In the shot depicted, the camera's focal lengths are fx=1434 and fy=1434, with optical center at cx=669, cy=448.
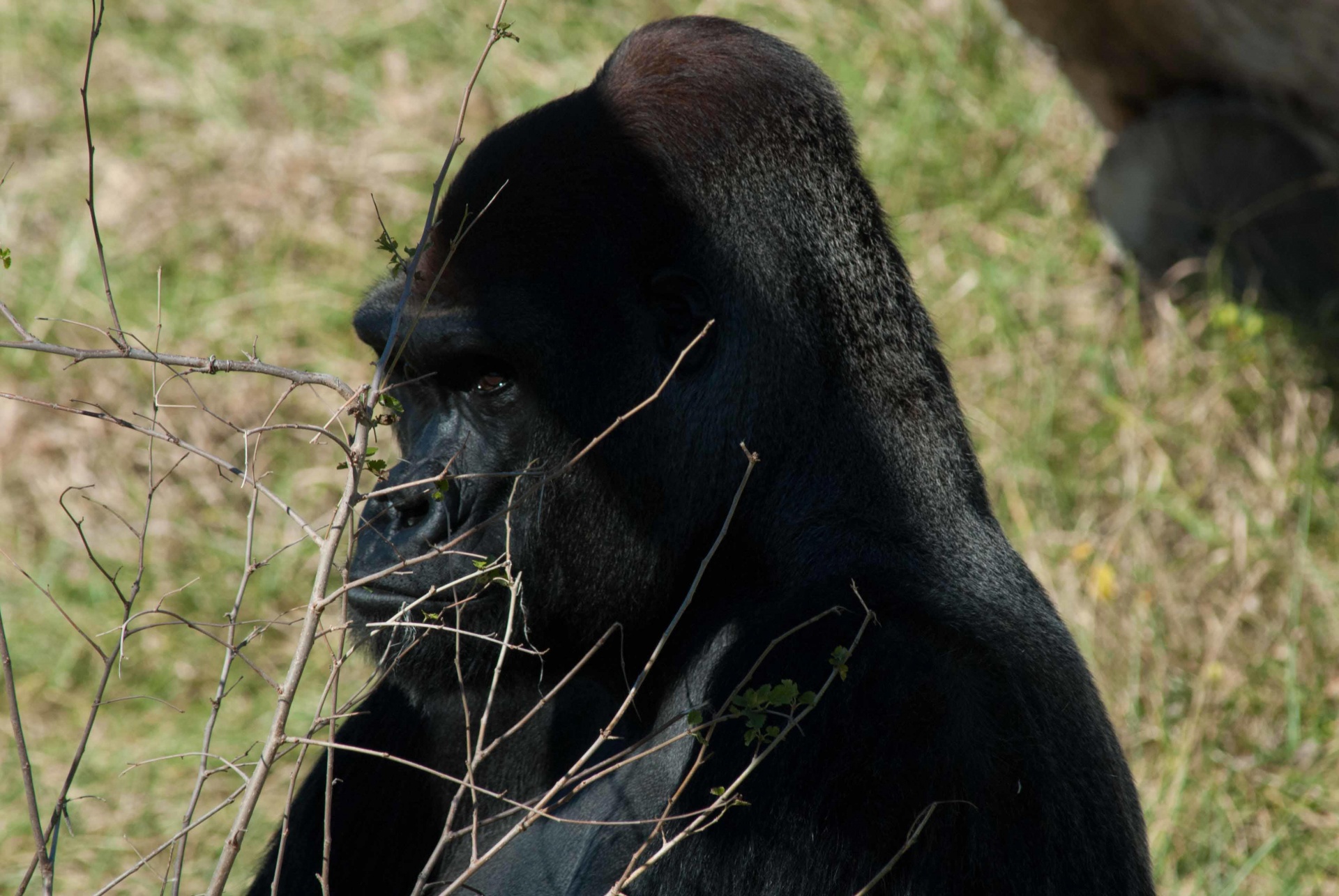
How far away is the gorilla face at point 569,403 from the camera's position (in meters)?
2.56

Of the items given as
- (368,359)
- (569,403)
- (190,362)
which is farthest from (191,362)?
(368,359)

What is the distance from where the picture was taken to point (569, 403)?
8.46 ft

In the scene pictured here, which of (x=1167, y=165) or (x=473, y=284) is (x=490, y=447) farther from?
(x=1167, y=165)

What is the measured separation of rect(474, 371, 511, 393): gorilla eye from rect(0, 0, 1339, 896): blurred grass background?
1.72m

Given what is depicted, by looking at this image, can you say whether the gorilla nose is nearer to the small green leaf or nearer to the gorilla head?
the gorilla head

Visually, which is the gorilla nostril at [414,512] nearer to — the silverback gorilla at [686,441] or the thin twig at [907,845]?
the silverback gorilla at [686,441]

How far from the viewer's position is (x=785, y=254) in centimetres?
258

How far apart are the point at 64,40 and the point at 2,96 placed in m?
0.47

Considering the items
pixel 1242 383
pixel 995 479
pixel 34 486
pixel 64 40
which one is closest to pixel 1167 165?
pixel 1242 383

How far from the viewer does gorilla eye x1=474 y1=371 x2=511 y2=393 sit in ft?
8.61

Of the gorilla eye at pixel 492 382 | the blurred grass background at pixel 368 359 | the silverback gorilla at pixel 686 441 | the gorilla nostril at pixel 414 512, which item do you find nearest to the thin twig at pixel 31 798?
the silverback gorilla at pixel 686 441

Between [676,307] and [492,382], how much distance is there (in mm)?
366

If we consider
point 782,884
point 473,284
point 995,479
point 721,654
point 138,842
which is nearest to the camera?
point 782,884

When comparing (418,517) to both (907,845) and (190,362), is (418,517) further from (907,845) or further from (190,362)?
(907,845)
